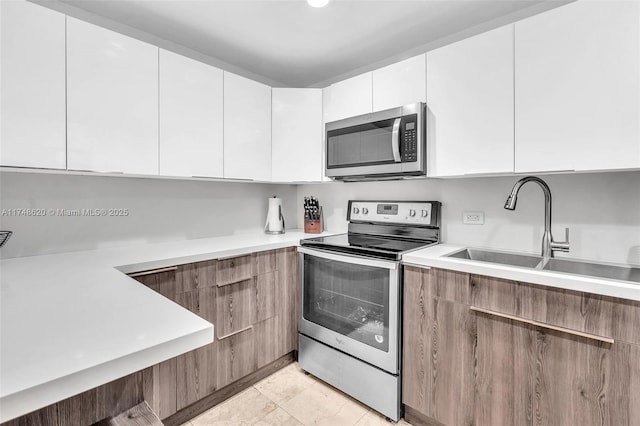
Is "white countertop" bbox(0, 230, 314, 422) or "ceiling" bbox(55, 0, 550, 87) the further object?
"ceiling" bbox(55, 0, 550, 87)

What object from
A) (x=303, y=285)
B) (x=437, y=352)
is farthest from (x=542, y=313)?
(x=303, y=285)

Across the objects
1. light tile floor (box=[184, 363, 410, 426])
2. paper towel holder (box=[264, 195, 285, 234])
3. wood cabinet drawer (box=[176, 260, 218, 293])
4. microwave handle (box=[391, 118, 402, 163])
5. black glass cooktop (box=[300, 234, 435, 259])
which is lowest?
light tile floor (box=[184, 363, 410, 426])

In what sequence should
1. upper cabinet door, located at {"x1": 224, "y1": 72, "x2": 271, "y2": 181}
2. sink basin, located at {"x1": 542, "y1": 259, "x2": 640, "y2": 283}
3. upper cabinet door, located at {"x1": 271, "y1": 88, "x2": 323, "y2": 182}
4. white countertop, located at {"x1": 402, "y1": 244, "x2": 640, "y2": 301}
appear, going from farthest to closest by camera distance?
1. upper cabinet door, located at {"x1": 271, "y1": 88, "x2": 323, "y2": 182}
2. upper cabinet door, located at {"x1": 224, "y1": 72, "x2": 271, "y2": 181}
3. sink basin, located at {"x1": 542, "y1": 259, "x2": 640, "y2": 283}
4. white countertop, located at {"x1": 402, "y1": 244, "x2": 640, "y2": 301}

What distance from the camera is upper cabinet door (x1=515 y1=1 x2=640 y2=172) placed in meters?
1.25

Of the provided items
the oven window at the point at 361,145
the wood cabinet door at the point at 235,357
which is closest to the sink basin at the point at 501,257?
the oven window at the point at 361,145

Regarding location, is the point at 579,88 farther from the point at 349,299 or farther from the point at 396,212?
the point at 349,299

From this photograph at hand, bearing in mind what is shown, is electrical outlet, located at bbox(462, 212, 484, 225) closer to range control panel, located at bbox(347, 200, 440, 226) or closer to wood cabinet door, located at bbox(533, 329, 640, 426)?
range control panel, located at bbox(347, 200, 440, 226)

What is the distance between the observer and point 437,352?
5.11 ft

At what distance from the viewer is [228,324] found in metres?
1.83

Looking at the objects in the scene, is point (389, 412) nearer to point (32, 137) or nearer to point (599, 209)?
point (599, 209)

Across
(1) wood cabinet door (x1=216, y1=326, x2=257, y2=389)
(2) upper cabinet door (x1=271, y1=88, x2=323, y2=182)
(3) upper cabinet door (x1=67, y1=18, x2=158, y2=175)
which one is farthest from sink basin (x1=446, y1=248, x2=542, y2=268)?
(3) upper cabinet door (x1=67, y1=18, x2=158, y2=175)

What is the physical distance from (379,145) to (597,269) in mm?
1299

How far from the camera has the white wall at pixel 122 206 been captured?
1.61 m

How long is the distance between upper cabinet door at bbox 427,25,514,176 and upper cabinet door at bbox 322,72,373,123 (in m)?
0.42
